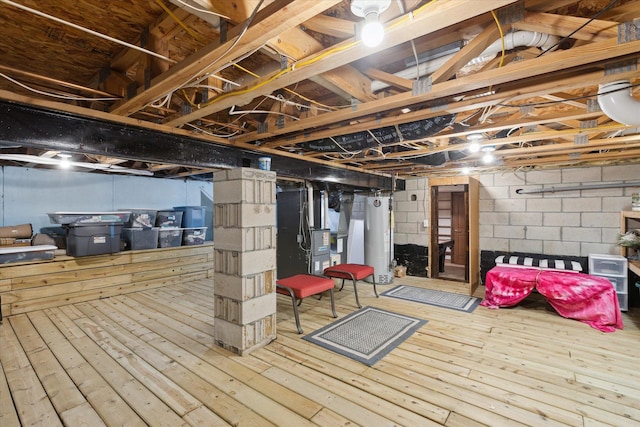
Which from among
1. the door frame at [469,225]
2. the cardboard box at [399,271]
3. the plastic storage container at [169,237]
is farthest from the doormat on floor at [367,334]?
the plastic storage container at [169,237]

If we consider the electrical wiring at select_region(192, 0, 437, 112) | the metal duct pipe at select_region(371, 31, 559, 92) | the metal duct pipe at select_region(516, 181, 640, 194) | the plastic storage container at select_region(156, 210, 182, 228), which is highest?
the metal duct pipe at select_region(371, 31, 559, 92)

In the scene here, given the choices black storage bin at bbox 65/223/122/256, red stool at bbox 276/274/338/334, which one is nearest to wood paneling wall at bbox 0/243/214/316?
black storage bin at bbox 65/223/122/256

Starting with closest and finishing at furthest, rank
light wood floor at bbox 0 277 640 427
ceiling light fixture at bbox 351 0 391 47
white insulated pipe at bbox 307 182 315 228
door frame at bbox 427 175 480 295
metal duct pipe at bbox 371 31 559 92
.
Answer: ceiling light fixture at bbox 351 0 391 47 < metal duct pipe at bbox 371 31 559 92 < light wood floor at bbox 0 277 640 427 < white insulated pipe at bbox 307 182 315 228 < door frame at bbox 427 175 480 295

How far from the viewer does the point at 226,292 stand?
2.66 meters

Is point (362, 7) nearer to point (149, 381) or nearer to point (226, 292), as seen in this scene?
point (226, 292)

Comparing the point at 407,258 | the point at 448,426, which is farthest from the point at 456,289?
the point at 448,426

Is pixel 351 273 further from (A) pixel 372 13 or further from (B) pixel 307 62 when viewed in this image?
(A) pixel 372 13

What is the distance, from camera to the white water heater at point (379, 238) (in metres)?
5.05

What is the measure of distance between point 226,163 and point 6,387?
236 centimetres

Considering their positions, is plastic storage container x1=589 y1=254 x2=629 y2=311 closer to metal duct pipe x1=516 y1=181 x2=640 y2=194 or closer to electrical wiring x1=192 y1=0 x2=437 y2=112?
metal duct pipe x1=516 y1=181 x2=640 y2=194

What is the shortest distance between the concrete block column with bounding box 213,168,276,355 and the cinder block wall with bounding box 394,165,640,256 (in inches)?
164

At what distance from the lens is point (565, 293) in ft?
11.2

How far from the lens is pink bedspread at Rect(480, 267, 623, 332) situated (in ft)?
10.4

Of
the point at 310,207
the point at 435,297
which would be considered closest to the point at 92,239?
the point at 310,207
